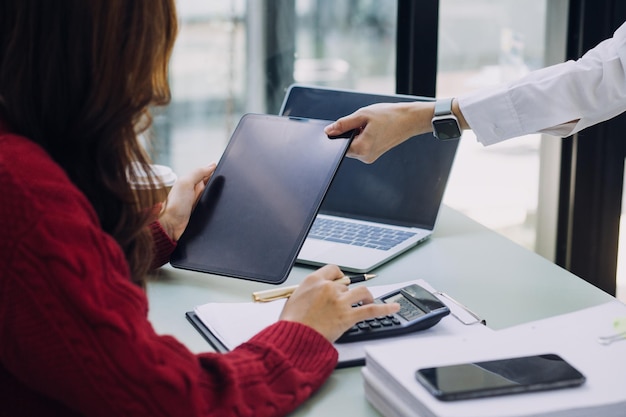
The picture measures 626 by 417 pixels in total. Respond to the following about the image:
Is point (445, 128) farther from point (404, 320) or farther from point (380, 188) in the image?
point (404, 320)

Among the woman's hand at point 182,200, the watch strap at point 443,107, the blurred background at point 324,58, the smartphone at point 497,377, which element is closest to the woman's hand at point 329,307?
the smartphone at point 497,377

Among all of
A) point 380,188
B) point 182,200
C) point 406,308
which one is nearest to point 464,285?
point 406,308

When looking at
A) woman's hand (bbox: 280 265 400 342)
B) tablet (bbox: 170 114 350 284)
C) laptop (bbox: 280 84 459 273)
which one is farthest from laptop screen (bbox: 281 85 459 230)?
woman's hand (bbox: 280 265 400 342)

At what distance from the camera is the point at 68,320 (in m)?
0.71

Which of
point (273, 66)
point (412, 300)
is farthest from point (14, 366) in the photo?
point (273, 66)

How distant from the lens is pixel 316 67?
2.19m

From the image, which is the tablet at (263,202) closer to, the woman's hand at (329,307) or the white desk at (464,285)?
the white desk at (464,285)

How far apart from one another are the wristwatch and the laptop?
84mm

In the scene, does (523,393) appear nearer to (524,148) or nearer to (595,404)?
(595,404)

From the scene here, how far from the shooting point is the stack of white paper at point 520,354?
80 centimetres

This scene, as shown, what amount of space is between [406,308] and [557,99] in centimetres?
52

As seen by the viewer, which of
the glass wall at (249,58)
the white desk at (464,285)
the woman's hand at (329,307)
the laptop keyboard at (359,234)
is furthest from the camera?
the glass wall at (249,58)

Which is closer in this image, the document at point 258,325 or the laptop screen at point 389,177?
the document at point 258,325

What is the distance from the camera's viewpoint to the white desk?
1.13 m
